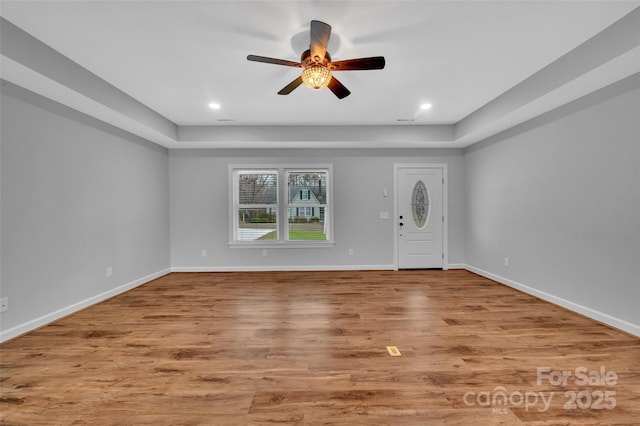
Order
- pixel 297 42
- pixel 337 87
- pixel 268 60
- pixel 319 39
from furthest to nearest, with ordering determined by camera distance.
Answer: pixel 337 87
pixel 297 42
pixel 268 60
pixel 319 39

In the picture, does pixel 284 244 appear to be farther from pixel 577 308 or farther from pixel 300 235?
pixel 577 308

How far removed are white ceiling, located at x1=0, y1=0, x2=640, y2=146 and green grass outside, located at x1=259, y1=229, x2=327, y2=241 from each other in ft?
8.79

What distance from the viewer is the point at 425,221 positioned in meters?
5.35

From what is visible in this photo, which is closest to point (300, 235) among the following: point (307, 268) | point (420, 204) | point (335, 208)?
point (307, 268)

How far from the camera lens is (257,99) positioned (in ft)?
11.6

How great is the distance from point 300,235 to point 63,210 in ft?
11.8

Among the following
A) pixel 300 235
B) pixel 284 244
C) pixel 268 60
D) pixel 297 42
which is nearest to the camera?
pixel 268 60

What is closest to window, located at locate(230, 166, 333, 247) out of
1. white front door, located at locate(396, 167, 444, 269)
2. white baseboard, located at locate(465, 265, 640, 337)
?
white front door, located at locate(396, 167, 444, 269)

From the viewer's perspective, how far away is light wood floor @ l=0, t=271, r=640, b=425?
1.59m

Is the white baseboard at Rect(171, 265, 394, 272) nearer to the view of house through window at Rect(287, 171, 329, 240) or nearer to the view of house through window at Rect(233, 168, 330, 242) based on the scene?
the view of house through window at Rect(233, 168, 330, 242)

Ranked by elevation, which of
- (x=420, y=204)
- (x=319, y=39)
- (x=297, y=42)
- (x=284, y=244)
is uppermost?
(x=297, y=42)

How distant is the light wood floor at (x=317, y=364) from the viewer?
159cm

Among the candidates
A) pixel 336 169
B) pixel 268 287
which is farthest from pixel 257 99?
pixel 268 287

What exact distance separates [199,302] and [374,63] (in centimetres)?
347
